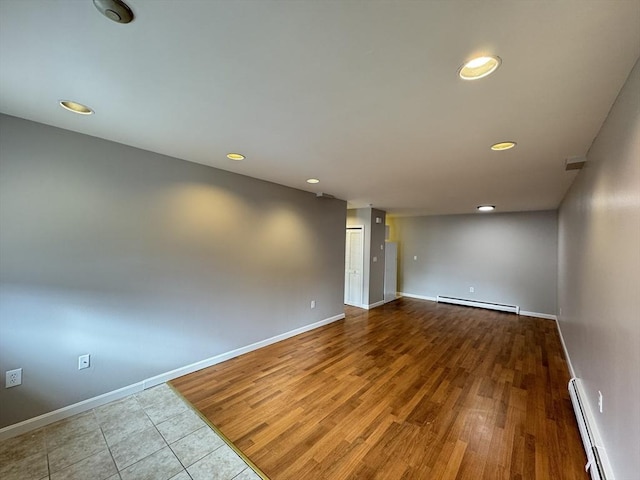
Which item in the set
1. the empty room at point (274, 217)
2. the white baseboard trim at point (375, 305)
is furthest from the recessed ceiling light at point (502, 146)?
the white baseboard trim at point (375, 305)

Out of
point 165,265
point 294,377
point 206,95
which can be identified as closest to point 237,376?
point 294,377

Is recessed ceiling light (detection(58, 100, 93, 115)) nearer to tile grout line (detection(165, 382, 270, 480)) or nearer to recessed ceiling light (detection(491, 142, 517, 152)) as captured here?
tile grout line (detection(165, 382, 270, 480))

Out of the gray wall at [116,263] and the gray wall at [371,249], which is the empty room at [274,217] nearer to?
the gray wall at [116,263]

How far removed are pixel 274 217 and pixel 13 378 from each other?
9.48ft

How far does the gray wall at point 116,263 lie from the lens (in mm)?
2006

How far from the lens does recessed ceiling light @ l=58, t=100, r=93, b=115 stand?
1759 mm

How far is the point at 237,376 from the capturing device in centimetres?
291

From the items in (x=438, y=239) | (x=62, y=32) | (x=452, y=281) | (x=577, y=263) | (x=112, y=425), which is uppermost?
(x=62, y=32)

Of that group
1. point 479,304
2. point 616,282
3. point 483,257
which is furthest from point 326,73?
point 479,304

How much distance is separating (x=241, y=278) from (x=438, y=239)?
572 cm

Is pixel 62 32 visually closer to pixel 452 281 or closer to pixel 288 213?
pixel 288 213

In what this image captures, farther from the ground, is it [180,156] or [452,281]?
[180,156]

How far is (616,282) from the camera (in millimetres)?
1521

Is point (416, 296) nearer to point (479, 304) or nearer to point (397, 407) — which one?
point (479, 304)
